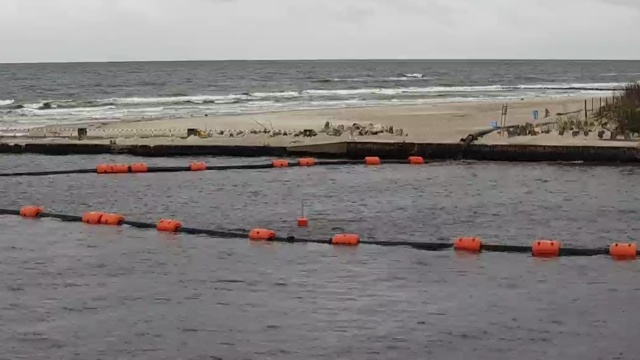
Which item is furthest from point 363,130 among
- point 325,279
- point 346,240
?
point 325,279

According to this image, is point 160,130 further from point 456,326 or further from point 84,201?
point 456,326

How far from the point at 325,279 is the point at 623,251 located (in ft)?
17.1

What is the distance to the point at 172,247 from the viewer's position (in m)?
17.8

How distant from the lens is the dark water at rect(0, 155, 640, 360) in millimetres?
11938

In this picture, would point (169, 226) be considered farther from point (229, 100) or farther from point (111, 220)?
point (229, 100)

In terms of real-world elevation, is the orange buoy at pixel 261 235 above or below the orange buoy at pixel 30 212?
below

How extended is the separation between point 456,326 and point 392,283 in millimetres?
2438

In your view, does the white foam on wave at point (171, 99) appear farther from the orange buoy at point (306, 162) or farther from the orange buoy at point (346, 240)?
the orange buoy at point (346, 240)

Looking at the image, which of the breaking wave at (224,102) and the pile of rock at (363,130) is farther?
the breaking wave at (224,102)

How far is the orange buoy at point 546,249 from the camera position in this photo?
16.6 metres

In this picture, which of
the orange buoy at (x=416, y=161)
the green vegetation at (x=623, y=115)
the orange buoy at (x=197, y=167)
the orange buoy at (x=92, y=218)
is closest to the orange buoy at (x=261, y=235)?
the orange buoy at (x=92, y=218)

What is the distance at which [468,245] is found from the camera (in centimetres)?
1700

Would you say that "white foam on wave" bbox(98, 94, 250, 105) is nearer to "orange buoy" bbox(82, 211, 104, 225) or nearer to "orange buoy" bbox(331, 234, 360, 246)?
"orange buoy" bbox(82, 211, 104, 225)

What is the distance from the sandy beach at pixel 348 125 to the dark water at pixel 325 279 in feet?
25.6
